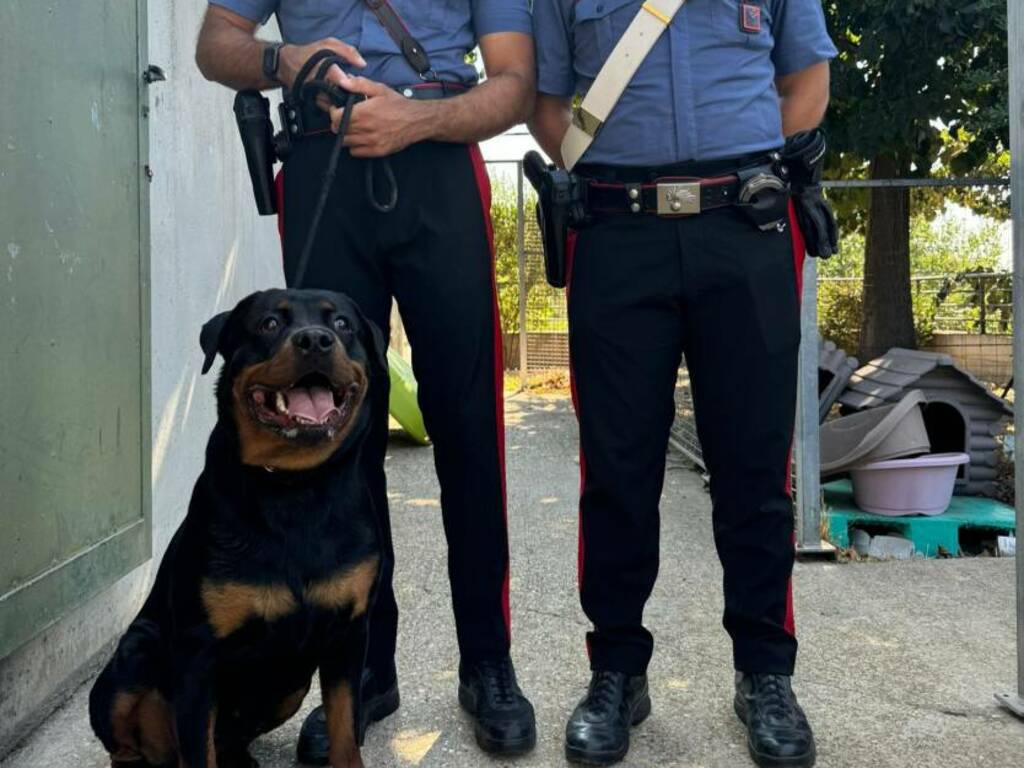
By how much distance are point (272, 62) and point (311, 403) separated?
93 centimetres

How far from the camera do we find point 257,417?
2137mm

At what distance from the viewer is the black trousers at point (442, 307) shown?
2.56 m

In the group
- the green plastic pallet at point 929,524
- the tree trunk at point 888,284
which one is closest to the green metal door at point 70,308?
the green plastic pallet at point 929,524

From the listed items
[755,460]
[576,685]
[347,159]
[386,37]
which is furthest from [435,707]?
[386,37]

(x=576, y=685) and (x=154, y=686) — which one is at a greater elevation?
(x=154, y=686)

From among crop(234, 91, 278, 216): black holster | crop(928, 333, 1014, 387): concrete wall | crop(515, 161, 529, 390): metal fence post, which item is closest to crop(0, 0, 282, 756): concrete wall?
crop(234, 91, 278, 216): black holster

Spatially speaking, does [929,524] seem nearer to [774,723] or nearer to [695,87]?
[774,723]

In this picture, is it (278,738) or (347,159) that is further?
(278,738)

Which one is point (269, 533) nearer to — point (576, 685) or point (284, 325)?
point (284, 325)

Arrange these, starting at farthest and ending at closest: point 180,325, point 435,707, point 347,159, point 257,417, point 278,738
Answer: point 180,325
point 435,707
point 278,738
point 347,159
point 257,417

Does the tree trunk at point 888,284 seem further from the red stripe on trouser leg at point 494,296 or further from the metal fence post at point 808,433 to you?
the red stripe on trouser leg at point 494,296

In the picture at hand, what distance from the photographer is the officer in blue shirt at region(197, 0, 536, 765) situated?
2.55m

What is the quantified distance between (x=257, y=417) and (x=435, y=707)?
1188mm

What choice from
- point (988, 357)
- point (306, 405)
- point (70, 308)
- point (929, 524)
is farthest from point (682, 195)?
point (988, 357)
